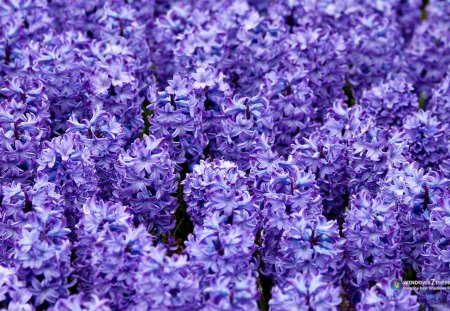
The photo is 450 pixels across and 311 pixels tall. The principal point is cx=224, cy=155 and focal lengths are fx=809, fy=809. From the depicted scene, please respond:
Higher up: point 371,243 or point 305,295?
point 305,295

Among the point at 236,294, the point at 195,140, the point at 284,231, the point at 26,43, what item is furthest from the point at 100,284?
the point at 26,43

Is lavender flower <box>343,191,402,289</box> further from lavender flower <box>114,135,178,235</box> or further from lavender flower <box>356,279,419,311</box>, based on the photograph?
A: lavender flower <box>114,135,178,235</box>

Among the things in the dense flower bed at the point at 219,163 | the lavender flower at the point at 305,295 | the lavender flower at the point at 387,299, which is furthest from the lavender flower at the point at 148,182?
the lavender flower at the point at 387,299

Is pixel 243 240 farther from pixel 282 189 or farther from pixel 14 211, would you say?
pixel 14 211

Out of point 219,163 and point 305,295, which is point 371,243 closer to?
point 305,295

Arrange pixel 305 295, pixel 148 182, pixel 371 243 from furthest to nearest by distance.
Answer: pixel 148 182
pixel 371 243
pixel 305 295

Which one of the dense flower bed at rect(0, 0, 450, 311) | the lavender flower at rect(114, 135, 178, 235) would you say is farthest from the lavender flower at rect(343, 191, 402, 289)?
the lavender flower at rect(114, 135, 178, 235)

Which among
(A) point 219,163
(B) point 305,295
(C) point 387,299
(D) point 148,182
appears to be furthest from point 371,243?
(D) point 148,182

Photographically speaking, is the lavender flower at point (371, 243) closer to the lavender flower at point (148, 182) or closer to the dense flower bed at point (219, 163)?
the dense flower bed at point (219, 163)
